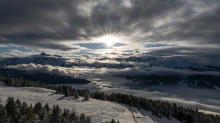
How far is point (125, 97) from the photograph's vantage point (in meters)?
148

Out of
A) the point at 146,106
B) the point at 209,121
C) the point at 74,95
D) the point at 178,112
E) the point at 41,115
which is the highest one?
the point at 41,115

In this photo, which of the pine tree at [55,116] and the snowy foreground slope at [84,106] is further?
the snowy foreground slope at [84,106]

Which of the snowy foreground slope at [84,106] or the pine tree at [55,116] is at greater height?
the pine tree at [55,116]

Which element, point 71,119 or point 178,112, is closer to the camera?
point 71,119

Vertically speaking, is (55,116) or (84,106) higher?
(55,116)

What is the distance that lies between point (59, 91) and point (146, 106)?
101 metres

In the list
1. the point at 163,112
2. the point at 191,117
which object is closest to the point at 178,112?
the point at 191,117

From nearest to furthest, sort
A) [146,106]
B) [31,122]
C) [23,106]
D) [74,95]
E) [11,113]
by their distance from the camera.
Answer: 1. [31,122]
2. [11,113]
3. [23,106]
4. [74,95]
5. [146,106]

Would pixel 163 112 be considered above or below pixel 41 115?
below

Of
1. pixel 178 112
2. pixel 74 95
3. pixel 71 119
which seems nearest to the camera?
pixel 71 119

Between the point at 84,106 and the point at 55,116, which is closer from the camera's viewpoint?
the point at 55,116

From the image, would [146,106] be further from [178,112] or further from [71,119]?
[71,119]

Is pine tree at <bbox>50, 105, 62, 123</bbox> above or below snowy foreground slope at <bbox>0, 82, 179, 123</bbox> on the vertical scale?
above

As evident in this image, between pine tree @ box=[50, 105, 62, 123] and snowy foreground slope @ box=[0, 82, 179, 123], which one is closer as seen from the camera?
pine tree @ box=[50, 105, 62, 123]
